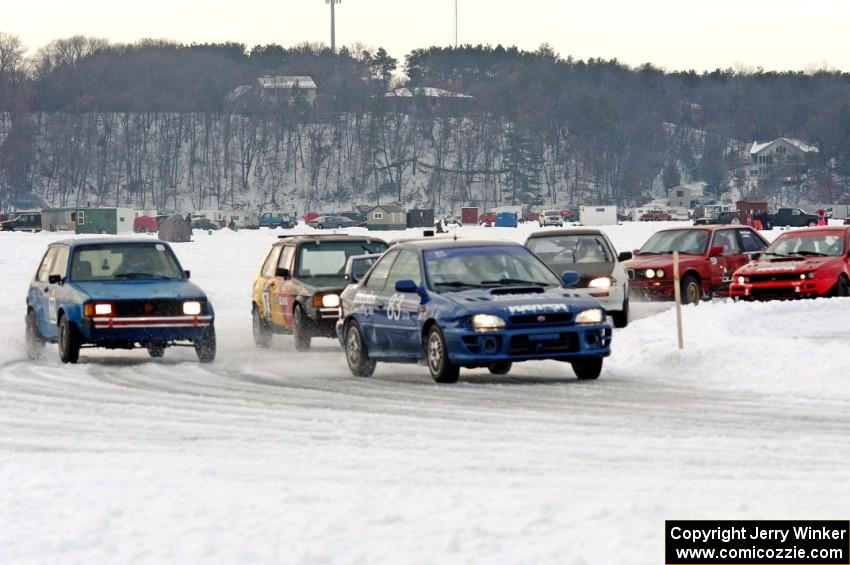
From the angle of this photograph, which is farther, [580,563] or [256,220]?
[256,220]

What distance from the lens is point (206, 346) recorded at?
19.2 m

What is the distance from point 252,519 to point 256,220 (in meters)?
127

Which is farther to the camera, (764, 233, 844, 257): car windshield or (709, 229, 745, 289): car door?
(709, 229, 745, 289): car door

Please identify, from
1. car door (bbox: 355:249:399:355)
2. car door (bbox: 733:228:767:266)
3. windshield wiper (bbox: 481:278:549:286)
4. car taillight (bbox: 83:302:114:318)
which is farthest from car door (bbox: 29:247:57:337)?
car door (bbox: 733:228:767:266)

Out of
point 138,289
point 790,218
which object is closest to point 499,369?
point 138,289

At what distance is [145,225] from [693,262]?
308 feet

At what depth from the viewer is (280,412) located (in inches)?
527

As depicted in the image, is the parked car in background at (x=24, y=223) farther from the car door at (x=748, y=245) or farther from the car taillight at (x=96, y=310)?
the car taillight at (x=96, y=310)

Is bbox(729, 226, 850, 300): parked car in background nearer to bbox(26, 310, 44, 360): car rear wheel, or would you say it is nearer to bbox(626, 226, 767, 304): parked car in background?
bbox(626, 226, 767, 304): parked car in background

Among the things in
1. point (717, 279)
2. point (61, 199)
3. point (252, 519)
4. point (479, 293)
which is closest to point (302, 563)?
point (252, 519)

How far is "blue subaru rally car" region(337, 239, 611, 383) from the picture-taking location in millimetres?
15555

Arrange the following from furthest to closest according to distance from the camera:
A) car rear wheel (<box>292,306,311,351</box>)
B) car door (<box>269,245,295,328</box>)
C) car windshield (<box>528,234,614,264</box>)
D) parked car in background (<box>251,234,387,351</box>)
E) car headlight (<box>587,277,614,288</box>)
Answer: car windshield (<box>528,234,614,264</box>) → car headlight (<box>587,277,614,288</box>) → car door (<box>269,245,295,328</box>) → car rear wheel (<box>292,306,311,351</box>) → parked car in background (<box>251,234,387,351</box>)

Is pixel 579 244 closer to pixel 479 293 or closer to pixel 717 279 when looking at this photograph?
pixel 717 279

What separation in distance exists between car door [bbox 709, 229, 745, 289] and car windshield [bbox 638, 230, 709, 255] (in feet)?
0.84
